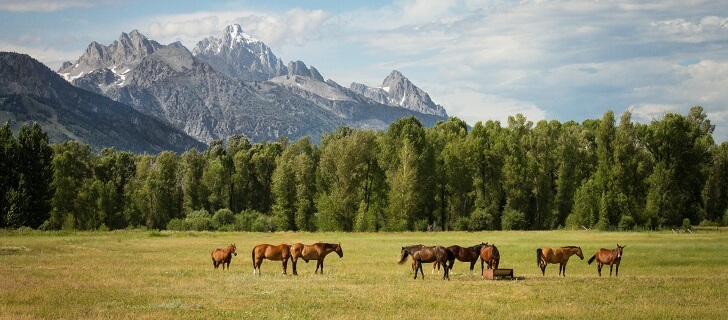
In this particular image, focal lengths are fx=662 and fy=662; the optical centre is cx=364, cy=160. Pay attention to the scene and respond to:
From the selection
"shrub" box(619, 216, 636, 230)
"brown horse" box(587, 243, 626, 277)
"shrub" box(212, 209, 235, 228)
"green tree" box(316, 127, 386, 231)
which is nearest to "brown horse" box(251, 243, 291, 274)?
"brown horse" box(587, 243, 626, 277)

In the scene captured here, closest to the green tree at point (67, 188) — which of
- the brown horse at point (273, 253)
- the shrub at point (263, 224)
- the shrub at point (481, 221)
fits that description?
the shrub at point (263, 224)

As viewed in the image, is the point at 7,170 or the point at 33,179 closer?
the point at 7,170

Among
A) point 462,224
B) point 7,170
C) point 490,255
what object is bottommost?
point 490,255

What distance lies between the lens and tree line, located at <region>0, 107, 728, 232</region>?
8806 centimetres

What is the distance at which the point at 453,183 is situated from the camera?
98.9 metres

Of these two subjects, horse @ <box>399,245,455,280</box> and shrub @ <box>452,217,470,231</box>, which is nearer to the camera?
horse @ <box>399,245,455,280</box>

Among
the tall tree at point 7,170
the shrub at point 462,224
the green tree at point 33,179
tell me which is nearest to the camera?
the tall tree at point 7,170

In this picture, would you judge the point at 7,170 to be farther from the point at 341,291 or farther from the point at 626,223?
the point at 626,223

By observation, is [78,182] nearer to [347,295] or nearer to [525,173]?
[525,173]

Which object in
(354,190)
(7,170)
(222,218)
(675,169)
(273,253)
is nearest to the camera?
(273,253)

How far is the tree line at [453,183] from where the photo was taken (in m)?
88.1

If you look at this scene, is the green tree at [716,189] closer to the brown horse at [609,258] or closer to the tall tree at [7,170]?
Result: the brown horse at [609,258]

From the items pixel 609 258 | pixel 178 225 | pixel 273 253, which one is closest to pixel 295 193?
pixel 178 225

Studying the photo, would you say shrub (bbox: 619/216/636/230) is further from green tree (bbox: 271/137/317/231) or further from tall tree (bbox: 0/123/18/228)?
tall tree (bbox: 0/123/18/228)
